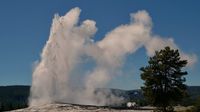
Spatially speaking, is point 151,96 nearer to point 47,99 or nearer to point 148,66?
point 148,66

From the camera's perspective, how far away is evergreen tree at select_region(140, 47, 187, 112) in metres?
67.9

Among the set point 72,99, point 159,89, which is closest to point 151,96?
point 159,89

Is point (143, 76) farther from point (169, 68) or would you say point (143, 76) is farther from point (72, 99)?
point (72, 99)

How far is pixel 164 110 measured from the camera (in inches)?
2717

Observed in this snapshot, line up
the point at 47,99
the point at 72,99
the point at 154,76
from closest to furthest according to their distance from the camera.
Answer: the point at 154,76
the point at 47,99
the point at 72,99

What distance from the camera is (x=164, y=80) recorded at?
223 feet

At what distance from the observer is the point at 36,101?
168 m

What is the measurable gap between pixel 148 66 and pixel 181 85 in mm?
5614

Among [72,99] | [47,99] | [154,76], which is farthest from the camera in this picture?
[72,99]

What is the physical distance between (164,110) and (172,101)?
1.87m

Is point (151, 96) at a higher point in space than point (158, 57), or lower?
lower

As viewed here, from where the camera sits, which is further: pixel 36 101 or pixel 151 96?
Result: pixel 36 101

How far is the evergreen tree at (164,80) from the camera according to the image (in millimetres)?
67875

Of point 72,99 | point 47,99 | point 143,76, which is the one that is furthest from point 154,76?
point 72,99
